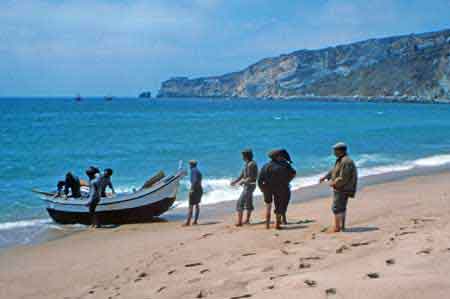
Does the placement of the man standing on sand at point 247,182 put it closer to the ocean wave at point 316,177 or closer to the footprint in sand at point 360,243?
the footprint in sand at point 360,243

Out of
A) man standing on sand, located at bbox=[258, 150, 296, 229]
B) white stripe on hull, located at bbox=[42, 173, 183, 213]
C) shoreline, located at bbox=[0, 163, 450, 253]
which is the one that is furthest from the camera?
white stripe on hull, located at bbox=[42, 173, 183, 213]

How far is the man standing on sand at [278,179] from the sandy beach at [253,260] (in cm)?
58

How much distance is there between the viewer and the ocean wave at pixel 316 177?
18.3m

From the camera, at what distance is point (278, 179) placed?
10836mm

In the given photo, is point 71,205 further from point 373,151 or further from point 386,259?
point 373,151

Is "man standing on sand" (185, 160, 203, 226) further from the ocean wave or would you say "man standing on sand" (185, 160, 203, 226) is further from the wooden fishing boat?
the ocean wave

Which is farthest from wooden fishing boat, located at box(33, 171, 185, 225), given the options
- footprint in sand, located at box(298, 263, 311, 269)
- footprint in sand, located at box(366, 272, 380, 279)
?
footprint in sand, located at box(366, 272, 380, 279)

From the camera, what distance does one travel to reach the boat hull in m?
15.0

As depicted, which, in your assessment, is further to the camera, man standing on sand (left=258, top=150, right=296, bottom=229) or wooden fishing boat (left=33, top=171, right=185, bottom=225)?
wooden fishing boat (left=33, top=171, right=185, bottom=225)

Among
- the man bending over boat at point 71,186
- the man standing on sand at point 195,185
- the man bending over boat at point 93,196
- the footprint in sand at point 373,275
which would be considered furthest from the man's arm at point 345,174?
the man bending over boat at point 71,186

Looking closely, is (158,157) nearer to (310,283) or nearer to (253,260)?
(253,260)

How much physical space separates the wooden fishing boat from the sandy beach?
93 cm

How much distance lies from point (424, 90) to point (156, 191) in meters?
171

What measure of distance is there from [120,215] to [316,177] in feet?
33.3
